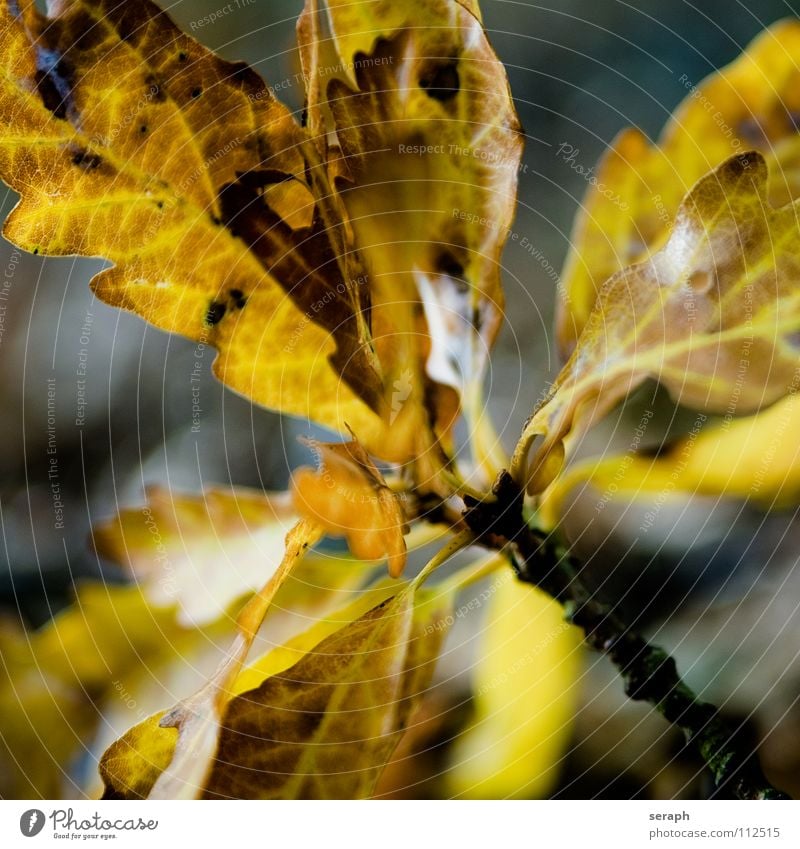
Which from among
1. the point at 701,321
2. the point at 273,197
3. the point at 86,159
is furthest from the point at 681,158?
the point at 86,159

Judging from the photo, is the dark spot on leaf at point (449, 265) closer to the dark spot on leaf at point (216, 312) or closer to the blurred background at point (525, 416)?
the blurred background at point (525, 416)

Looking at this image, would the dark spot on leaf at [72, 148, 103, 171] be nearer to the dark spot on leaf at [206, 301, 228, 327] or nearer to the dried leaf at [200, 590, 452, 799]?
the dark spot on leaf at [206, 301, 228, 327]

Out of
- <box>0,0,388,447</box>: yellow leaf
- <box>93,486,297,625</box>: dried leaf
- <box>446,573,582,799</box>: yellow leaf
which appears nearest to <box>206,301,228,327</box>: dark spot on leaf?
<box>0,0,388,447</box>: yellow leaf

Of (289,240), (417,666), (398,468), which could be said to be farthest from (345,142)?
(417,666)

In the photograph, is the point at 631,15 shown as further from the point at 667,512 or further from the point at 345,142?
the point at 667,512

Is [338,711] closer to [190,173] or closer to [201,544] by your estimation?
[201,544]

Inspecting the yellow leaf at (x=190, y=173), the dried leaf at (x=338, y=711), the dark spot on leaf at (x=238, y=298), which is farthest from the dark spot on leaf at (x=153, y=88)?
the dried leaf at (x=338, y=711)
